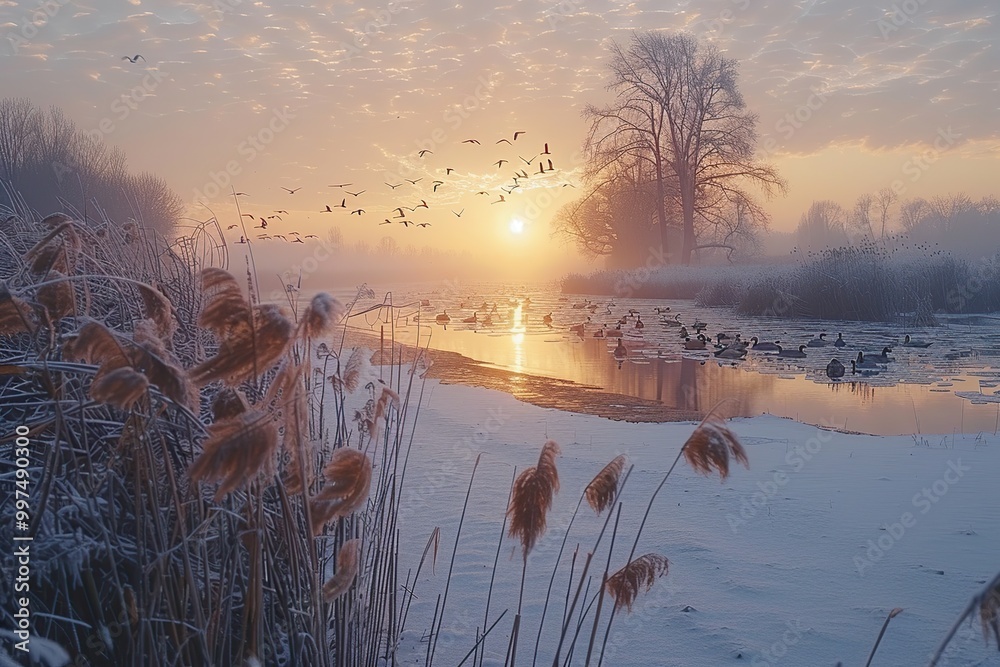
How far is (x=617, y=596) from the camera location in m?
1.67

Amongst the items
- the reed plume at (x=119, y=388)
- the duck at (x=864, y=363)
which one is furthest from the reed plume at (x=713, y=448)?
the duck at (x=864, y=363)

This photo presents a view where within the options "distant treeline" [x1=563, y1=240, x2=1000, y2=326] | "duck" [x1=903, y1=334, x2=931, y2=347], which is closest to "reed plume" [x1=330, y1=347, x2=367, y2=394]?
"duck" [x1=903, y1=334, x2=931, y2=347]

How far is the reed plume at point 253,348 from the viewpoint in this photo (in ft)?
3.30

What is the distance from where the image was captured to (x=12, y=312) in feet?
4.36

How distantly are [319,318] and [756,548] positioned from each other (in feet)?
9.98

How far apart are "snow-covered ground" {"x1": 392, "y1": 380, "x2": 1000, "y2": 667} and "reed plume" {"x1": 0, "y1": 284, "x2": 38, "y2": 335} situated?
178 cm

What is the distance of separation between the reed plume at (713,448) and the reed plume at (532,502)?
Answer: 0.30 meters

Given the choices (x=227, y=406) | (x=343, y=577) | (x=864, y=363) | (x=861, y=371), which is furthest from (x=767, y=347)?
(x=227, y=406)

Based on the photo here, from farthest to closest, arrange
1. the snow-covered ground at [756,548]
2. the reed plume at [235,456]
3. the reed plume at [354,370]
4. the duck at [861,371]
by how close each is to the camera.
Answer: the duck at [861,371]
the snow-covered ground at [756,548]
the reed plume at [354,370]
the reed plume at [235,456]

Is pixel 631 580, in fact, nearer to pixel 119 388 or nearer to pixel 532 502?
pixel 532 502

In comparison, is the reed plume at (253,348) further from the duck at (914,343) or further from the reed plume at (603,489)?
the duck at (914,343)

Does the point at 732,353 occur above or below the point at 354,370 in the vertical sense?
below

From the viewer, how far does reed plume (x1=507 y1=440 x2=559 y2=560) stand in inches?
57.1

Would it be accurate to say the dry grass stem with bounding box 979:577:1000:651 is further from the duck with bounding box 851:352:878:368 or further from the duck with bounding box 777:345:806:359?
the duck with bounding box 777:345:806:359
